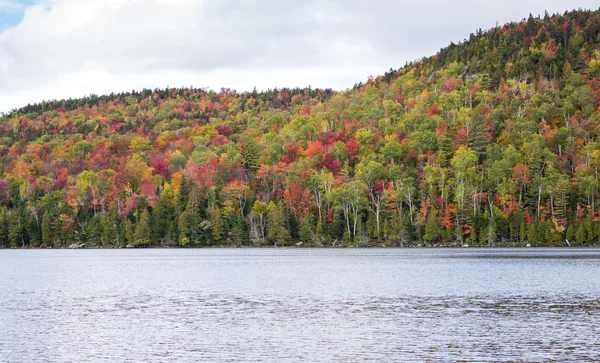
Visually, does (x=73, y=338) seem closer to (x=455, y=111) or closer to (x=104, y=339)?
(x=104, y=339)

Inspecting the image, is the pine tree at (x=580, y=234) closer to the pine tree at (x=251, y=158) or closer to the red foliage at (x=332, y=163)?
the red foliage at (x=332, y=163)

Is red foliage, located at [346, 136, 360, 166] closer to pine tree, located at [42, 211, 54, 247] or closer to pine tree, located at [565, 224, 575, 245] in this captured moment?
pine tree, located at [565, 224, 575, 245]

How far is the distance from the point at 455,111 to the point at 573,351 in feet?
552

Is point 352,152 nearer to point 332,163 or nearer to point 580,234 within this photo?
point 332,163

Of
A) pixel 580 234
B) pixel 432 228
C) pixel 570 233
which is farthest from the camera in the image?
pixel 432 228

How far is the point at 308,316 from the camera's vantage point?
46.5 metres

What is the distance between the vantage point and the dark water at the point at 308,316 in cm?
3562

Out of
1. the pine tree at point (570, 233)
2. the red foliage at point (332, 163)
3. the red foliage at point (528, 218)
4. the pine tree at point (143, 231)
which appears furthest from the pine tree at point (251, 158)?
the pine tree at point (570, 233)

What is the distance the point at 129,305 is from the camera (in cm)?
5359

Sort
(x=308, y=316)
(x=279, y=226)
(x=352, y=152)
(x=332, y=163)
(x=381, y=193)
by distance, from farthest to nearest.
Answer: (x=352, y=152) → (x=332, y=163) → (x=381, y=193) → (x=279, y=226) → (x=308, y=316)

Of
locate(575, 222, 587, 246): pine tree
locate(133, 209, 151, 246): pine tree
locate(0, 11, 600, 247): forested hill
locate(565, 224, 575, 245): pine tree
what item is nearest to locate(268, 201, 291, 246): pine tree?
locate(0, 11, 600, 247): forested hill

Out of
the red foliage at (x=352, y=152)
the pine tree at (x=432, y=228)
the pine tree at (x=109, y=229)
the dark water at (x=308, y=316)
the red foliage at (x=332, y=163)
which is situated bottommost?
the dark water at (x=308, y=316)

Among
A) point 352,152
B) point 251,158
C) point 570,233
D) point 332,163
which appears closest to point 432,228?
point 570,233

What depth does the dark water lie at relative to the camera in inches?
1403
